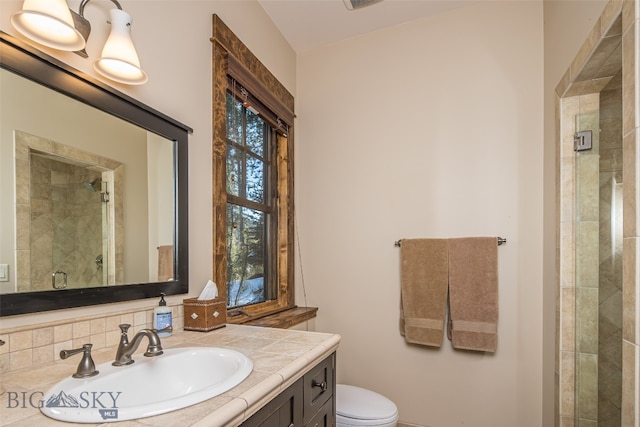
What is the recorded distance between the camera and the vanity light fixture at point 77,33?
0.88m

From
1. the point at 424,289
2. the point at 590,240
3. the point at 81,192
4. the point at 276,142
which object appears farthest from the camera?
the point at 276,142

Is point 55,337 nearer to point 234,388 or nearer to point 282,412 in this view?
point 234,388

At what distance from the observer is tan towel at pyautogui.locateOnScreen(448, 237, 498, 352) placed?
6.63 feet

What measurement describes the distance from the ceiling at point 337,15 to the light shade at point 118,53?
4.06 feet

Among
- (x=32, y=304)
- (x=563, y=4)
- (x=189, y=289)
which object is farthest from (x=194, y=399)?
(x=563, y=4)

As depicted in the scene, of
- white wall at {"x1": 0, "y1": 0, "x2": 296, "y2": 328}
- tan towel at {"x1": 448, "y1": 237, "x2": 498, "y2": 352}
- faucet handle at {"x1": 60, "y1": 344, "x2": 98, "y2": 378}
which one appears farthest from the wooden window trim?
tan towel at {"x1": 448, "y1": 237, "x2": 498, "y2": 352}

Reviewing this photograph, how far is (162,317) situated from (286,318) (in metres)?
0.94

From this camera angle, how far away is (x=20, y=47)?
896mm

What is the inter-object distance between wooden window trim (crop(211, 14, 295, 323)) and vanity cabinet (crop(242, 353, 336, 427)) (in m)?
0.64

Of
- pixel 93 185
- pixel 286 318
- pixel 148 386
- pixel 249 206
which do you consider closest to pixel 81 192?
pixel 93 185

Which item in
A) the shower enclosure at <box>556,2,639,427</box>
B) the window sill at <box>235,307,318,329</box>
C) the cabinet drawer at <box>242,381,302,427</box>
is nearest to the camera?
the cabinet drawer at <box>242,381,302,427</box>

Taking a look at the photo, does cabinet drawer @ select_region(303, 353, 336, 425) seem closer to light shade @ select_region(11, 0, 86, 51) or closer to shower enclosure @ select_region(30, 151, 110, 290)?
shower enclosure @ select_region(30, 151, 110, 290)

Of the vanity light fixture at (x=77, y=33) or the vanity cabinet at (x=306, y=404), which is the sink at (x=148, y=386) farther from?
the vanity light fixture at (x=77, y=33)

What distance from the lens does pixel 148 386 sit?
986 mm
